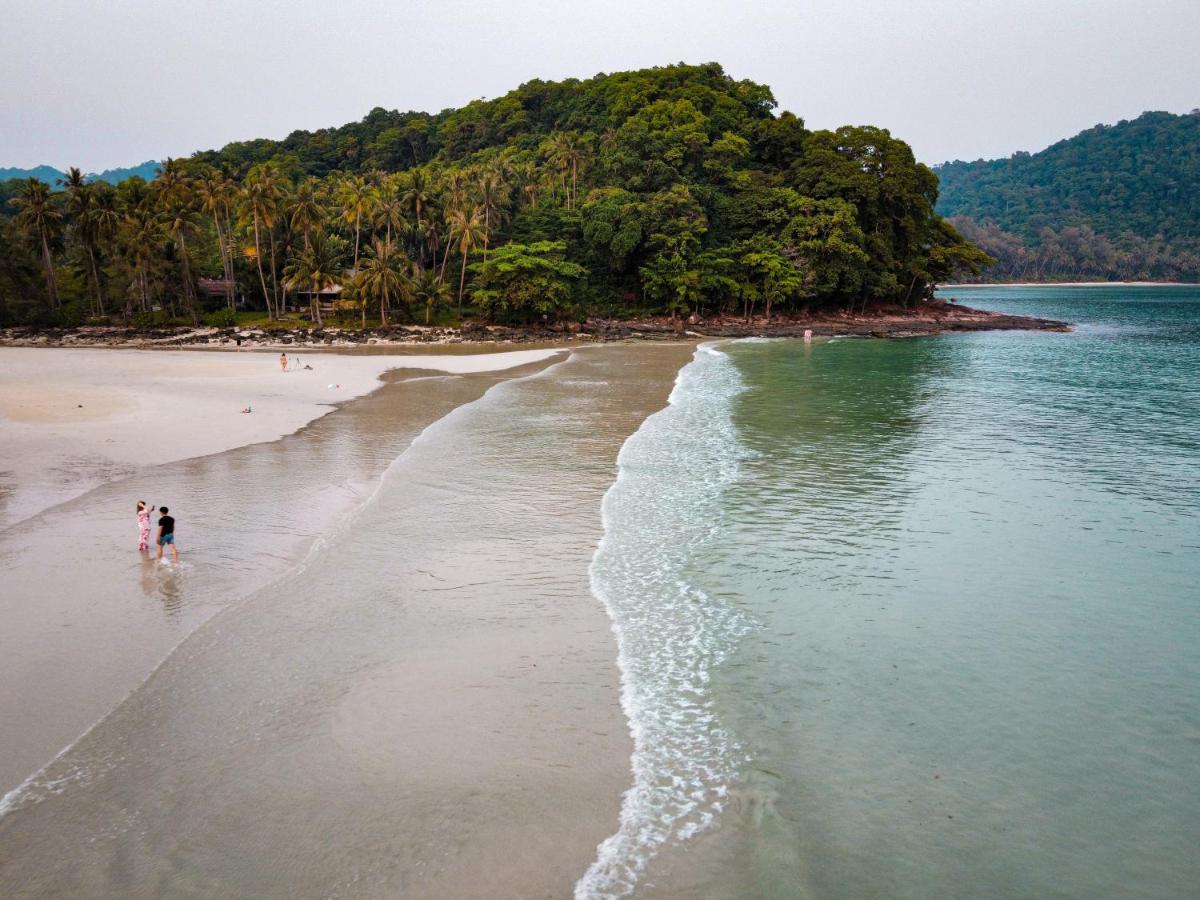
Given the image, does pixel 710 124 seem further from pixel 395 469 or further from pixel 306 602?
pixel 306 602

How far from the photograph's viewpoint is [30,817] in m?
6.54

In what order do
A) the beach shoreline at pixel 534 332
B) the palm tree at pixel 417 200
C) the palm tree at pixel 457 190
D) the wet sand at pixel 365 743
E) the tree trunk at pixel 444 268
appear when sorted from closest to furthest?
the wet sand at pixel 365 743 < the beach shoreline at pixel 534 332 < the palm tree at pixel 457 190 < the tree trunk at pixel 444 268 < the palm tree at pixel 417 200

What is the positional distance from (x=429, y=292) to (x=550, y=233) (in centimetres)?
1352

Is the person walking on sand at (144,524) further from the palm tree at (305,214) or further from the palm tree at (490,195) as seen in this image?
the palm tree at (490,195)

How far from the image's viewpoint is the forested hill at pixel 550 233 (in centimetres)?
6162

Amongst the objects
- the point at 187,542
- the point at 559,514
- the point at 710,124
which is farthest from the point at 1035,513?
the point at 710,124

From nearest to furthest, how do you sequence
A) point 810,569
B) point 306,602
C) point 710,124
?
point 306,602, point 810,569, point 710,124

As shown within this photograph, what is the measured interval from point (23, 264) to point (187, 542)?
6338cm

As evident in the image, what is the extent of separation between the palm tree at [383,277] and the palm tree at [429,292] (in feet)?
6.49

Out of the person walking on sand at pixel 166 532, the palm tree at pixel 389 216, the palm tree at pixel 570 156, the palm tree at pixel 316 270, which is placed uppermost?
the palm tree at pixel 570 156

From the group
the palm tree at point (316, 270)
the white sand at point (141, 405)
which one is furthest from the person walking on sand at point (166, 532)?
the palm tree at point (316, 270)

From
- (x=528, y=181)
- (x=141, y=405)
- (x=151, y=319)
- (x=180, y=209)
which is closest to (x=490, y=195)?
(x=528, y=181)

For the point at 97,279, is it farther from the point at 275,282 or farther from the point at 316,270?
the point at 316,270

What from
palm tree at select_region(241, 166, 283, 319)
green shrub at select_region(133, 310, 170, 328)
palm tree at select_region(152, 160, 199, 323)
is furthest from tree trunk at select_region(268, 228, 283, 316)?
green shrub at select_region(133, 310, 170, 328)
